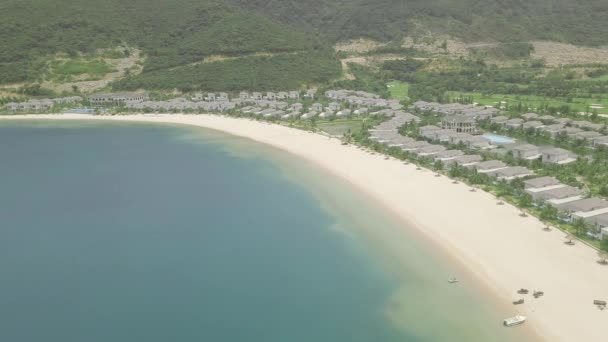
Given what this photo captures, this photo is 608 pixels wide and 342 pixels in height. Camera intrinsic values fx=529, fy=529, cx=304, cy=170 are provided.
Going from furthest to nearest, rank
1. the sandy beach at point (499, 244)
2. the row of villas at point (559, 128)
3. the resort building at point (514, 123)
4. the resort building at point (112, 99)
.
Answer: the resort building at point (112, 99) → the resort building at point (514, 123) → the row of villas at point (559, 128) → the sandy beach at point (499, 244)

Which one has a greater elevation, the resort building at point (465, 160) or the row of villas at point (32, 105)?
the row of villas at point (32, 105)

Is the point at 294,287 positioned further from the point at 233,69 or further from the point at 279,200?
the point at 233,69

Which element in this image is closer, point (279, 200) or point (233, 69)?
point (279, 200)

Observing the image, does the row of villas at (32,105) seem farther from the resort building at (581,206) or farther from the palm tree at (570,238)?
the palm tree at (570,238)

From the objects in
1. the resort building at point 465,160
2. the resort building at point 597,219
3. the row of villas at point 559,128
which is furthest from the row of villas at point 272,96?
the resort building at point 597,219

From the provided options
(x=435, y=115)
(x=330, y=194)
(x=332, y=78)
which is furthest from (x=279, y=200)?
(x=332, y=78)
